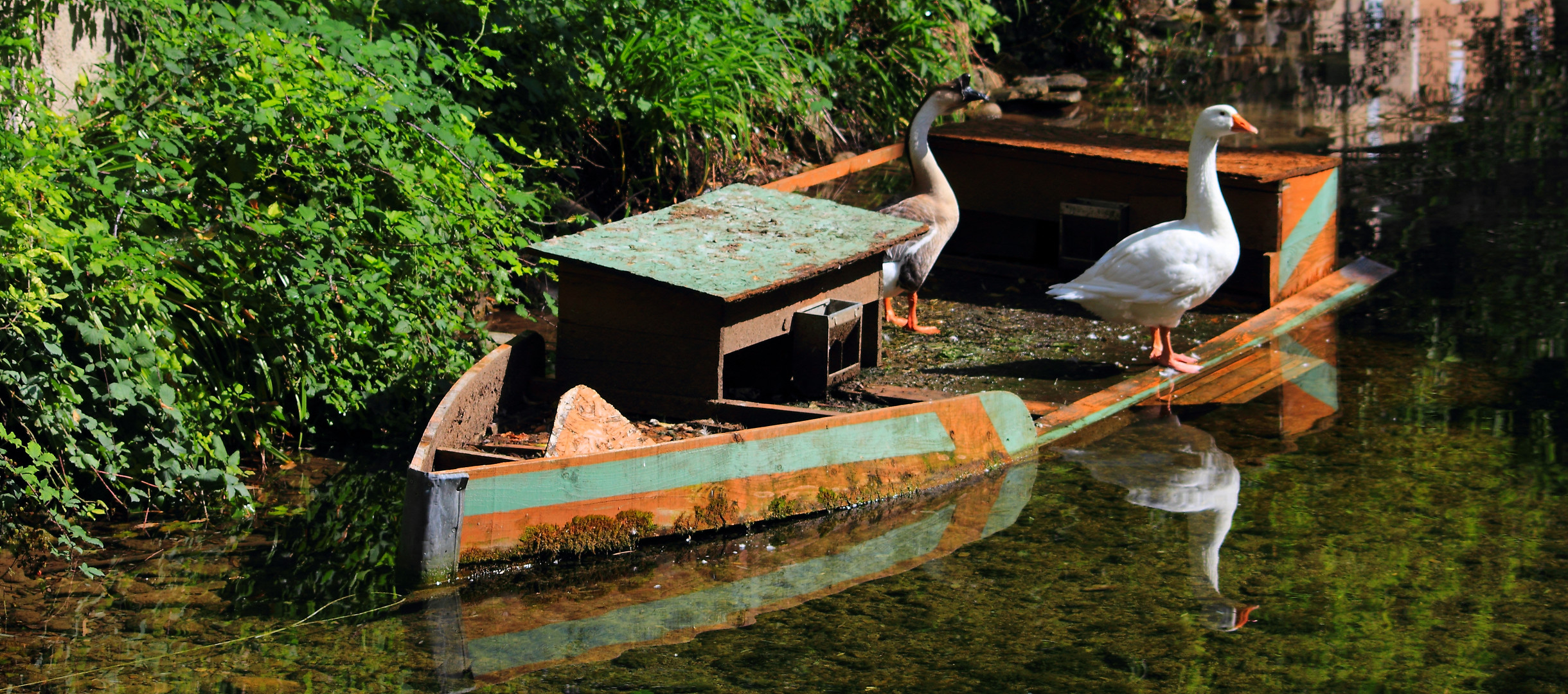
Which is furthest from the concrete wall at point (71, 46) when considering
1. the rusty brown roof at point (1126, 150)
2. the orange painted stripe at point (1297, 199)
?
the orange painted stripe at point (1297, 199)

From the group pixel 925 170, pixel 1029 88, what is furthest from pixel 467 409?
pixel 1029 88

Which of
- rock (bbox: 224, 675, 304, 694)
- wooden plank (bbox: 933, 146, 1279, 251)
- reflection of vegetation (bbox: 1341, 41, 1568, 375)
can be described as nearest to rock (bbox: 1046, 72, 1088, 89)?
reflection of vegetation (bbox: 1341, 41, 1568, 375)

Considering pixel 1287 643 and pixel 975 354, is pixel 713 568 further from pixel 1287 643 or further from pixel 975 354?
pixel 975 354

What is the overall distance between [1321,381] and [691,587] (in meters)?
3.60

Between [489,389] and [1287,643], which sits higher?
[489,389]

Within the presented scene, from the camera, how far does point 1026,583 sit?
480 centimetres

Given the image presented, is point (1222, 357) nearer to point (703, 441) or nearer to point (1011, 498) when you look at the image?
point (1011, 498)

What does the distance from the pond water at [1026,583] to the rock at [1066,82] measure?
22.9 ft

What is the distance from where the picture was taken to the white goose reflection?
4.84 m

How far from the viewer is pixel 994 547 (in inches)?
202

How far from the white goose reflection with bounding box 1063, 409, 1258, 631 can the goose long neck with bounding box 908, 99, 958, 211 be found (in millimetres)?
1801

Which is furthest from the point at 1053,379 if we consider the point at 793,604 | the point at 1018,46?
the point at 1018,46

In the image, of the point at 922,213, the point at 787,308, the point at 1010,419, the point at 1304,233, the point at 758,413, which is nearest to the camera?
the point at 758,413

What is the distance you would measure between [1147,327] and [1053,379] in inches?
A: 41.8
